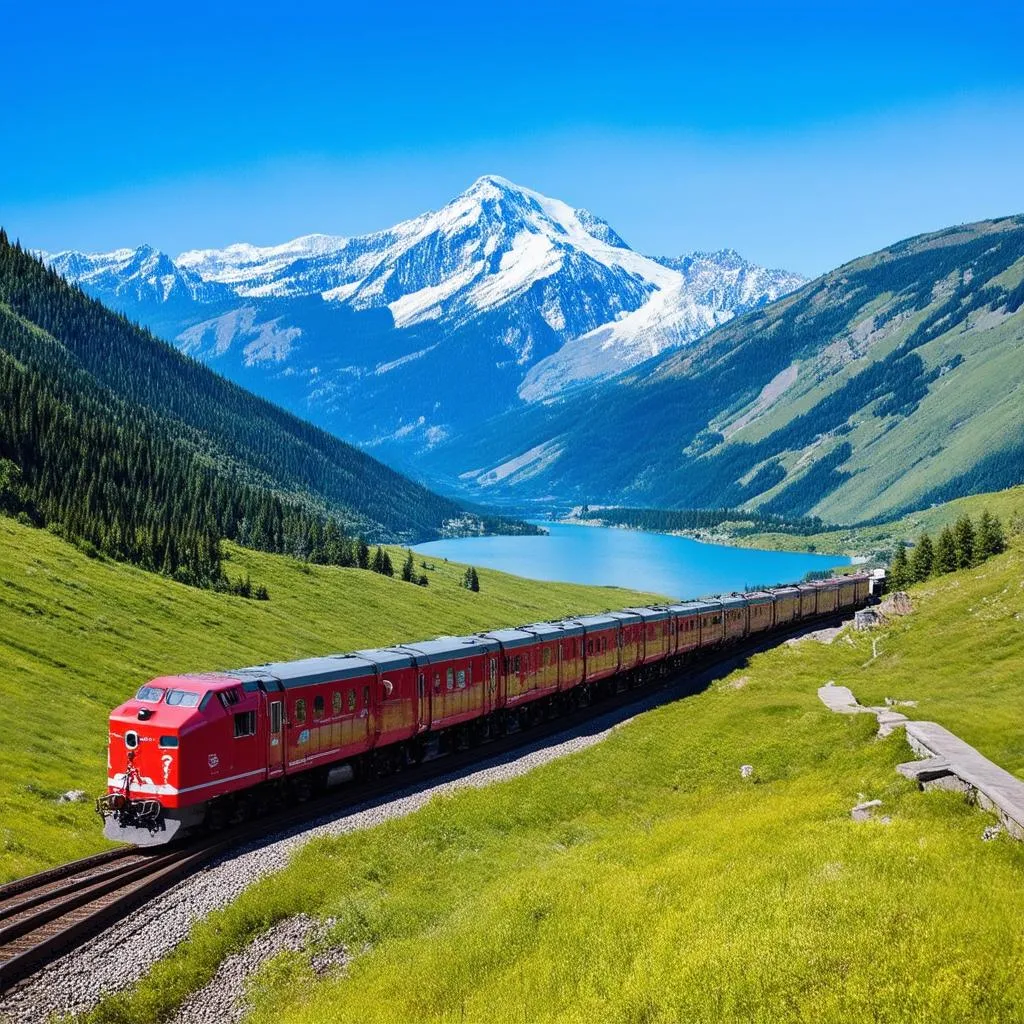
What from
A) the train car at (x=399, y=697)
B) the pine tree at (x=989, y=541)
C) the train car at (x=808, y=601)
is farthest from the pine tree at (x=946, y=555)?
the train car at (x=399, y=697)

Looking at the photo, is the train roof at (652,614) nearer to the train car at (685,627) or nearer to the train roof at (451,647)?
the train car at (685,627)

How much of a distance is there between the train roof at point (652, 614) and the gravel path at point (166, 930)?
3001 cm

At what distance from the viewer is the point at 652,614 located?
222ft

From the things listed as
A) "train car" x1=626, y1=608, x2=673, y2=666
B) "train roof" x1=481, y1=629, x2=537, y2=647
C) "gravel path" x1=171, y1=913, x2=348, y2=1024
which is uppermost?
"train roof" x1=481, y1=629, x2=537, y2=647

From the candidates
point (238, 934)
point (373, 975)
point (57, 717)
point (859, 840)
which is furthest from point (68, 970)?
point (57, 717)

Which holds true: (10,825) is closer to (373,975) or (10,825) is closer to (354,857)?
(354,857)

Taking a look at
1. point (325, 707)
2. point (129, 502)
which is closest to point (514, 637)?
point (325, 707)

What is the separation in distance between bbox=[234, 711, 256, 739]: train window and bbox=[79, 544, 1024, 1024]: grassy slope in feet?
16.7

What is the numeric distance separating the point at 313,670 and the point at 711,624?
46.0 m

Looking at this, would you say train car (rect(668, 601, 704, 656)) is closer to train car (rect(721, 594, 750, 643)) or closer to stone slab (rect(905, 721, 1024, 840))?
train car (rect(721, 594, 750, 643))

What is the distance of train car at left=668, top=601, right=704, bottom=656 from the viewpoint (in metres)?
71.4

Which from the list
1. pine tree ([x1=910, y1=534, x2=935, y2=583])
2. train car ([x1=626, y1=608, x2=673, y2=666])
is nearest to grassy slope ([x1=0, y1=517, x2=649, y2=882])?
train car ([x1=626, y1=608, x2=673, y2=666])

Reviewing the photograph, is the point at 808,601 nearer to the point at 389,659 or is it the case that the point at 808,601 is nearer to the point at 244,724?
the point at 389,659

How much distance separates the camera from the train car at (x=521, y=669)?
4997 centimetres
